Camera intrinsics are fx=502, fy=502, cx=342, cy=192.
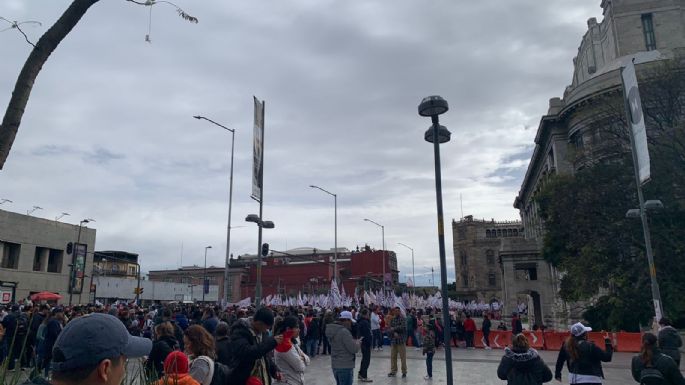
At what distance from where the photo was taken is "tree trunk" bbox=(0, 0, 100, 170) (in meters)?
4.19

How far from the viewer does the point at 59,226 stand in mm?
46062

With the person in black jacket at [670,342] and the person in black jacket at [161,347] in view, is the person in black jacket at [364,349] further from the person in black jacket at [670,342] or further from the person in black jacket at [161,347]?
the person in black jacket at [161,347]

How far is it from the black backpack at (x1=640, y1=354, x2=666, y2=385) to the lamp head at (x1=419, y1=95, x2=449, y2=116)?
4.93 meters

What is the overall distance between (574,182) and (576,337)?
25.9 meters

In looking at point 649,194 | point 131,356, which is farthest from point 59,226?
point 131,356

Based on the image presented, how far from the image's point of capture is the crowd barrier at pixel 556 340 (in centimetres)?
2511

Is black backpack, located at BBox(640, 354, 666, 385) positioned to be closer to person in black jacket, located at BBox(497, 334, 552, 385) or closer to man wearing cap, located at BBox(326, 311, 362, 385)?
person in black jacket, located at BBox(497, 334, 552, 385)

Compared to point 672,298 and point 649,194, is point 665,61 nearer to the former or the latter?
point 649,194

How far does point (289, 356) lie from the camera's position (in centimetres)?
649

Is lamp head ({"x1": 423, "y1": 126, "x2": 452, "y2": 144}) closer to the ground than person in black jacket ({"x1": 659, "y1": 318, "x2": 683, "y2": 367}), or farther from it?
farther from it

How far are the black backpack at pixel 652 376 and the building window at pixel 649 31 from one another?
52.4 m

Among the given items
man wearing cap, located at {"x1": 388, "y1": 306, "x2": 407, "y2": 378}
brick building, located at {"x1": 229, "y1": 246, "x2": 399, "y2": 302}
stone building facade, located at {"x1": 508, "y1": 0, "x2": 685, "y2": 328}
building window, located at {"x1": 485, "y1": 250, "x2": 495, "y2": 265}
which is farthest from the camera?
building window, located at {"x1": 485, "y1": 250, "x2": 495, "y2": 265}

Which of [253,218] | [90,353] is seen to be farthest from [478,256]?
[90,353]

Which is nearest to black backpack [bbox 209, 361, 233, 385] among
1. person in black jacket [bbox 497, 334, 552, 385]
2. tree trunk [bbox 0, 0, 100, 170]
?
tree trunk [bbox 0, 0, 100, 170]
